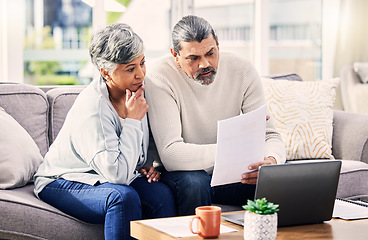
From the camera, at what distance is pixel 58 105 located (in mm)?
2602

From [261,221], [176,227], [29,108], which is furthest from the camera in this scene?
[29,108]

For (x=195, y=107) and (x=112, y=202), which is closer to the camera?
(x=112, y=202)

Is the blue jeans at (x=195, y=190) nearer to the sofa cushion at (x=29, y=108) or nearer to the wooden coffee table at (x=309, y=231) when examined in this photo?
the wooden coffee table at (x=309, y=231)

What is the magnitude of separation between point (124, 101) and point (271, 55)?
3.05 metres

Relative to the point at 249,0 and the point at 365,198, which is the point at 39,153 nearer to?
the point at 365,198

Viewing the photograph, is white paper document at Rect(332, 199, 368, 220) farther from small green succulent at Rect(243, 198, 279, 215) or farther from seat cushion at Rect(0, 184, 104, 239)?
seat cushion at Rect(0, 184, 104, 239)

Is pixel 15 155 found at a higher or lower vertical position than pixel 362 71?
lower

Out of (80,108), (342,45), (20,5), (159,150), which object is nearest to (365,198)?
(159,150)

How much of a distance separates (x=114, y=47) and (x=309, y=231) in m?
0.97

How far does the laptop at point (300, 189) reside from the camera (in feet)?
5.42

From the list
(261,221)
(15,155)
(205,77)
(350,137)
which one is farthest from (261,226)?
(350,137)

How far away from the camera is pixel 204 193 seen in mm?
2143

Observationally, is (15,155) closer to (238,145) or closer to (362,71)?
(238,145)

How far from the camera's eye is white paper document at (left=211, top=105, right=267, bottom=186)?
1.81m
